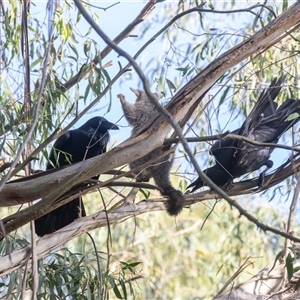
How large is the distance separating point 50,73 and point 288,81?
1855mm

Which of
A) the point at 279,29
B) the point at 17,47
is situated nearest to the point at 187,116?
the point at 279,29

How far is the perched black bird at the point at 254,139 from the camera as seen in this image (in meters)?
3.48

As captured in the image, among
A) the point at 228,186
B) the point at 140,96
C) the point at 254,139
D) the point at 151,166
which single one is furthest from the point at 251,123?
the point at 140,96

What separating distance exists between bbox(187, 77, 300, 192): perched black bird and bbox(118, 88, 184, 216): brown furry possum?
196 mm

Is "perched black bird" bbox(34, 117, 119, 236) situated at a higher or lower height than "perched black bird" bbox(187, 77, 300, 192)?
higher

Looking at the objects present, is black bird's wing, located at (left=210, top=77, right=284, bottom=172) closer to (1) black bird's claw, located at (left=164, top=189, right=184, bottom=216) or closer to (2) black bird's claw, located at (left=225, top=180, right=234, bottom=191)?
(2) black bird's claw, located at (left=225, top=180, right=234, bottom=191)

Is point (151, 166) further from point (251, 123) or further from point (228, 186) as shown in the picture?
point (251, 123)

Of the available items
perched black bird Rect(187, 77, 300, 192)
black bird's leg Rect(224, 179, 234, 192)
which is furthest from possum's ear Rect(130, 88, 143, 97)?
black bird's leg Rect(224, 179, 234, 192)

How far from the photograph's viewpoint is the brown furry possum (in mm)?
3348

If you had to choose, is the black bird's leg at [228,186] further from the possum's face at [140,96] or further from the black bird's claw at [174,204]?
the possum's face at [140,96]

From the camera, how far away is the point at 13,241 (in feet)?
10.8

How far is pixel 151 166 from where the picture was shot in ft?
11.6

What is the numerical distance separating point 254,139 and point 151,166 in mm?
599

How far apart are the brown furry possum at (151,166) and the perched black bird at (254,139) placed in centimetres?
20
